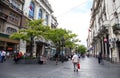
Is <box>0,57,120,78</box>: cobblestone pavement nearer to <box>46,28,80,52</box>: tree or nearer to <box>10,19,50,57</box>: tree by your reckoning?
<box>10,19,50,57</box>: tree

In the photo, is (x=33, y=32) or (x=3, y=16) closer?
(x=33, y=32)

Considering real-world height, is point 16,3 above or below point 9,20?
above

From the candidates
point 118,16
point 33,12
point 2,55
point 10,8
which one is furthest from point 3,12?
point 118,16

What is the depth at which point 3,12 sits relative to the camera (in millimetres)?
28672

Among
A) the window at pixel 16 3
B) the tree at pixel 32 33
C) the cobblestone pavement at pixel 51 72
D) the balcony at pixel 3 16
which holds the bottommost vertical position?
the cobblestone pavement at pixel 51 72

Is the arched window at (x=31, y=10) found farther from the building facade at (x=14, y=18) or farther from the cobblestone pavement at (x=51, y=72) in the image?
the cobblestone pavement at (x=51, y=72)

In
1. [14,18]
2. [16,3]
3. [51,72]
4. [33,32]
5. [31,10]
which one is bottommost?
[51,72]

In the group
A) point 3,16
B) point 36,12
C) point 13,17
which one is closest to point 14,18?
point 13,17

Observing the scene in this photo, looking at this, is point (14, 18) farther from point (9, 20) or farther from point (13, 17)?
point (9, 20)

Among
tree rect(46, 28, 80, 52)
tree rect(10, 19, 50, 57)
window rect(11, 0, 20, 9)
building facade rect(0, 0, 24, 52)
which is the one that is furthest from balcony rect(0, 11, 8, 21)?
tree rect(46, 28, 80, 52)

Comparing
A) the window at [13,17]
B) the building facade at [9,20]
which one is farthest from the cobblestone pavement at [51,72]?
the window at [13,17]

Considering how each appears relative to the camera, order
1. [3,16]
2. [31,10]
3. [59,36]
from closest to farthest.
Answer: [3,16], [59,36], [31,10]

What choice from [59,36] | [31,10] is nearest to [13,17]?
[31,10]

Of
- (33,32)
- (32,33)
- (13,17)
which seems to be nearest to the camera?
(33,32)
